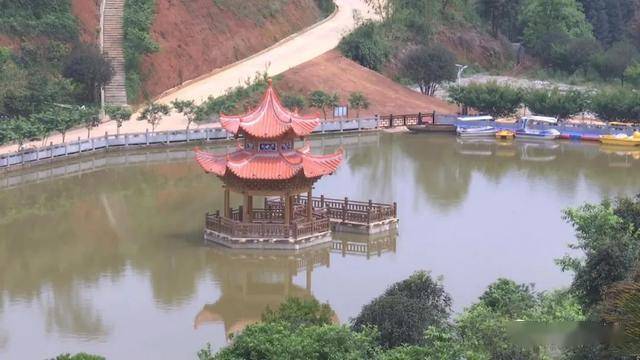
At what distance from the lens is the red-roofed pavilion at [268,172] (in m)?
34.1

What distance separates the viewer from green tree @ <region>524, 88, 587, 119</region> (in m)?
60.2

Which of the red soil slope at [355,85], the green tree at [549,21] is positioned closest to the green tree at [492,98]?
the red soil slope at [355,85]

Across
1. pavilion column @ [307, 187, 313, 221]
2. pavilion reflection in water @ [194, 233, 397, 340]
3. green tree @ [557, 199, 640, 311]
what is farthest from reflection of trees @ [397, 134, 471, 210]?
green tree @ [557, 199, 640, 311]

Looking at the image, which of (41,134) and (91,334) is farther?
(41,134)

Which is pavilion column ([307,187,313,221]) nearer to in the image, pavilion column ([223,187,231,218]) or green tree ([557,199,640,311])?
pavilion column ([223,187,231,218])

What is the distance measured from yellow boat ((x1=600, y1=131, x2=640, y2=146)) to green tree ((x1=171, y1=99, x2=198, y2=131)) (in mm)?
18489

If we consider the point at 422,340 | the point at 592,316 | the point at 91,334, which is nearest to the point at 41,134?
the point at 91,334

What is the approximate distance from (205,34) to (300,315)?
43.7 meters

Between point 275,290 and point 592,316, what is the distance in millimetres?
13190

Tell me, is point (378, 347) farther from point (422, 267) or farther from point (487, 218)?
point (487, 218)

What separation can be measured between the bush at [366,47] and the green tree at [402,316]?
45158mm

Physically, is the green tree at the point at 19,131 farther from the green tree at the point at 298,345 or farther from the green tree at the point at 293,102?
the green tree at the point at 298,345

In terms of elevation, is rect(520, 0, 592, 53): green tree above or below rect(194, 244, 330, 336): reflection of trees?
above

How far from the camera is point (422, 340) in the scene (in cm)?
2123
